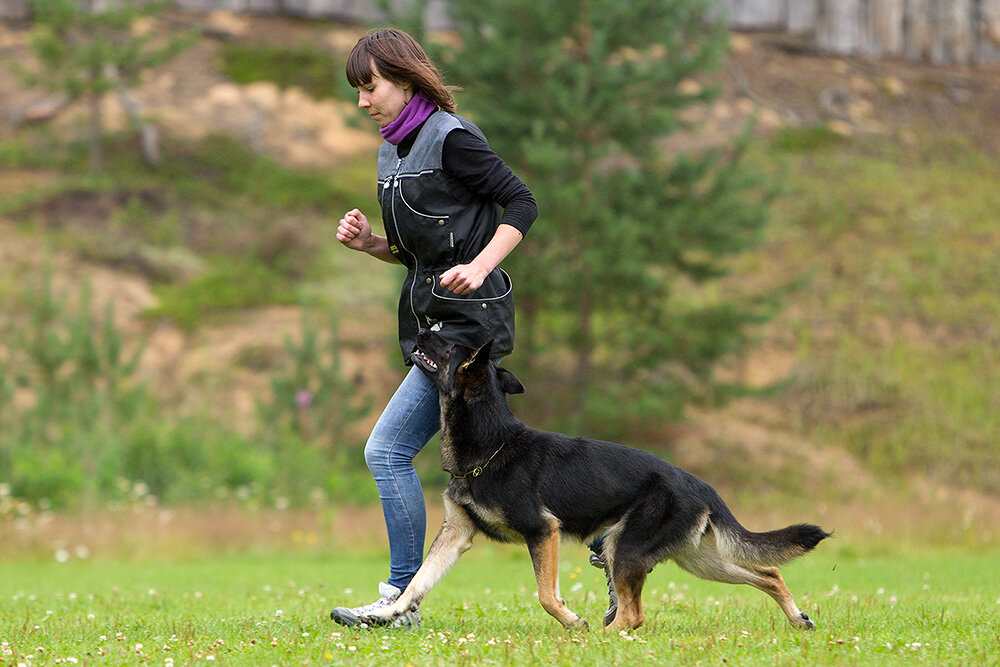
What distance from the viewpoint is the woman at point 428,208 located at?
15.1 feet

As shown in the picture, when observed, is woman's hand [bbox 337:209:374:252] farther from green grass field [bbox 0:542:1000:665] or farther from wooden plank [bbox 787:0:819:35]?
wooden plank [bbox 787:0:819:35]

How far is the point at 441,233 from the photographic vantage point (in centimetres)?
459

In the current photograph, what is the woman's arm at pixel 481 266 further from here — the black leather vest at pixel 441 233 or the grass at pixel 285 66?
the grass at pixel 285 66

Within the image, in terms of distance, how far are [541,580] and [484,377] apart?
96cm

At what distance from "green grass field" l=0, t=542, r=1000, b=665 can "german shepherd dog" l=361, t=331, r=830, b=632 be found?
0.30 m

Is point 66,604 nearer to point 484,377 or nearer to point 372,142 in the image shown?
point 484,377

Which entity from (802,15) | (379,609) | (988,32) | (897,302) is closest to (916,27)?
(988,32)

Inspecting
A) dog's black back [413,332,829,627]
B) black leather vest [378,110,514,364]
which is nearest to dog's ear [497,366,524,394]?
dog's black back [413,332,829,627]

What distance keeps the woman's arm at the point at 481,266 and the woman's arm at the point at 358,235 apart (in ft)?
2.26

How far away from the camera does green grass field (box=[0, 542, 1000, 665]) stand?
391 cm

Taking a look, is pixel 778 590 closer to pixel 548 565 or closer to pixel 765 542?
pixel 765 542

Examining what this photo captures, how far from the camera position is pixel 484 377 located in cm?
460

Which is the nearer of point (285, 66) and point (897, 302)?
point (897, 302)

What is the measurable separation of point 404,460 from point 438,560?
0.54 m
